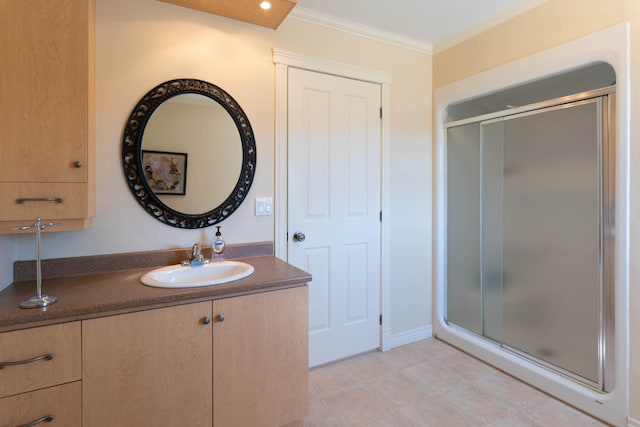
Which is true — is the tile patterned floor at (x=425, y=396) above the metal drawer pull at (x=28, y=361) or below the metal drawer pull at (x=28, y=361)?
below

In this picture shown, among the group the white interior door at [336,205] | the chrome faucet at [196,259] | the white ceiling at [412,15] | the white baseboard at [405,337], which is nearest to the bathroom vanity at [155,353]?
the chrome faucet at [196,259]

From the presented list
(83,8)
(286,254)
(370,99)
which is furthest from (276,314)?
(370,99)

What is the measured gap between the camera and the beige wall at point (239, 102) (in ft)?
5.67

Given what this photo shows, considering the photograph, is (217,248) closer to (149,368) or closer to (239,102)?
(149,368)

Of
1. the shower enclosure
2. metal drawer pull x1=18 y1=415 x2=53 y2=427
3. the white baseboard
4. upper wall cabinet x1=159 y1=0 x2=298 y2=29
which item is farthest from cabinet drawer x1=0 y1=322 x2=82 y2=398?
the shower enclosure

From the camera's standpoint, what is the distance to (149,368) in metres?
1.33

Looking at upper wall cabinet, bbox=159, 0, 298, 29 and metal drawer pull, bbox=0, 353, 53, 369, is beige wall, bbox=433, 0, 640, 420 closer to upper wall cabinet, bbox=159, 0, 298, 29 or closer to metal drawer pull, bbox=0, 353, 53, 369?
upper wall cabinet, bbox=159, 0, 298, 29

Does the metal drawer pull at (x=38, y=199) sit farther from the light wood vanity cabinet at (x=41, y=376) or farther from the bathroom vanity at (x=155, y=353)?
the light wood vanity cabinet at (x=41, y=376)

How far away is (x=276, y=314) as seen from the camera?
1581mm

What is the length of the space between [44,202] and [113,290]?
18.3 inches

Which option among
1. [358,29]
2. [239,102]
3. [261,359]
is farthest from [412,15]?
[261,359]

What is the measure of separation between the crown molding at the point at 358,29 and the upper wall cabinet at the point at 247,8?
286 millimetres

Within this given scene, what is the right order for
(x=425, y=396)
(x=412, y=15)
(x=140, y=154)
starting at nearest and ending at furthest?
(x=140, y=154)
(x=425, y=396)
(x=412, y=15)

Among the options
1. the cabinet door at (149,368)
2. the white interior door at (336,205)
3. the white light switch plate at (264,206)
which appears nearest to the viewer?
the cabinet door at (149,368)
